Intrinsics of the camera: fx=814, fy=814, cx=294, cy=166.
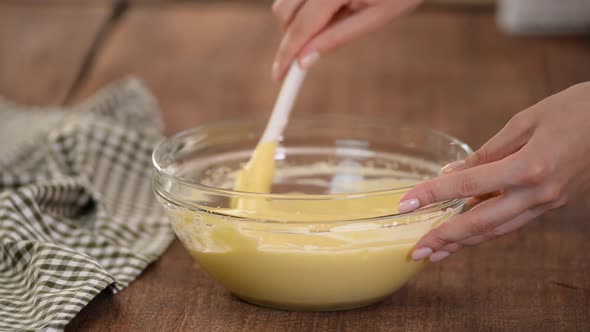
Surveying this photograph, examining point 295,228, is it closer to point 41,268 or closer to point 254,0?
point 41,268

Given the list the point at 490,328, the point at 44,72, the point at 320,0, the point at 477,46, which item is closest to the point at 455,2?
the point at 477,46

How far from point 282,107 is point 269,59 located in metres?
0.95

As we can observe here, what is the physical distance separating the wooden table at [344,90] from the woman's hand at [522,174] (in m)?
0.14

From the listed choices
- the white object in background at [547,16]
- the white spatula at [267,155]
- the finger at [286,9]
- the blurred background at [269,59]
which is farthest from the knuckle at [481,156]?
the white object in background at [547,16]

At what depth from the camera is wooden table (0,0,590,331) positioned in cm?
101

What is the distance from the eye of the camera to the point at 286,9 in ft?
4.16

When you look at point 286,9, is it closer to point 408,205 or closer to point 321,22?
point 321,22

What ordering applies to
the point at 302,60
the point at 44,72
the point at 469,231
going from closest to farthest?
the point at 469,231 → the point at 302,60 → the point at 44,72

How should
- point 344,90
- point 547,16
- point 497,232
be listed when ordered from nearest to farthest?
point 497,232
point 344,90
point 547,16

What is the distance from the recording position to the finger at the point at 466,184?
853 millimetres

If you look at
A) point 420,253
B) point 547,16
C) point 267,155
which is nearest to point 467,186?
point 420,253

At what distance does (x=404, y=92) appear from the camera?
1.89m

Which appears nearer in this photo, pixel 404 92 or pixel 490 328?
pixel 490 328

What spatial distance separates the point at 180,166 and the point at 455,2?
1.58m
